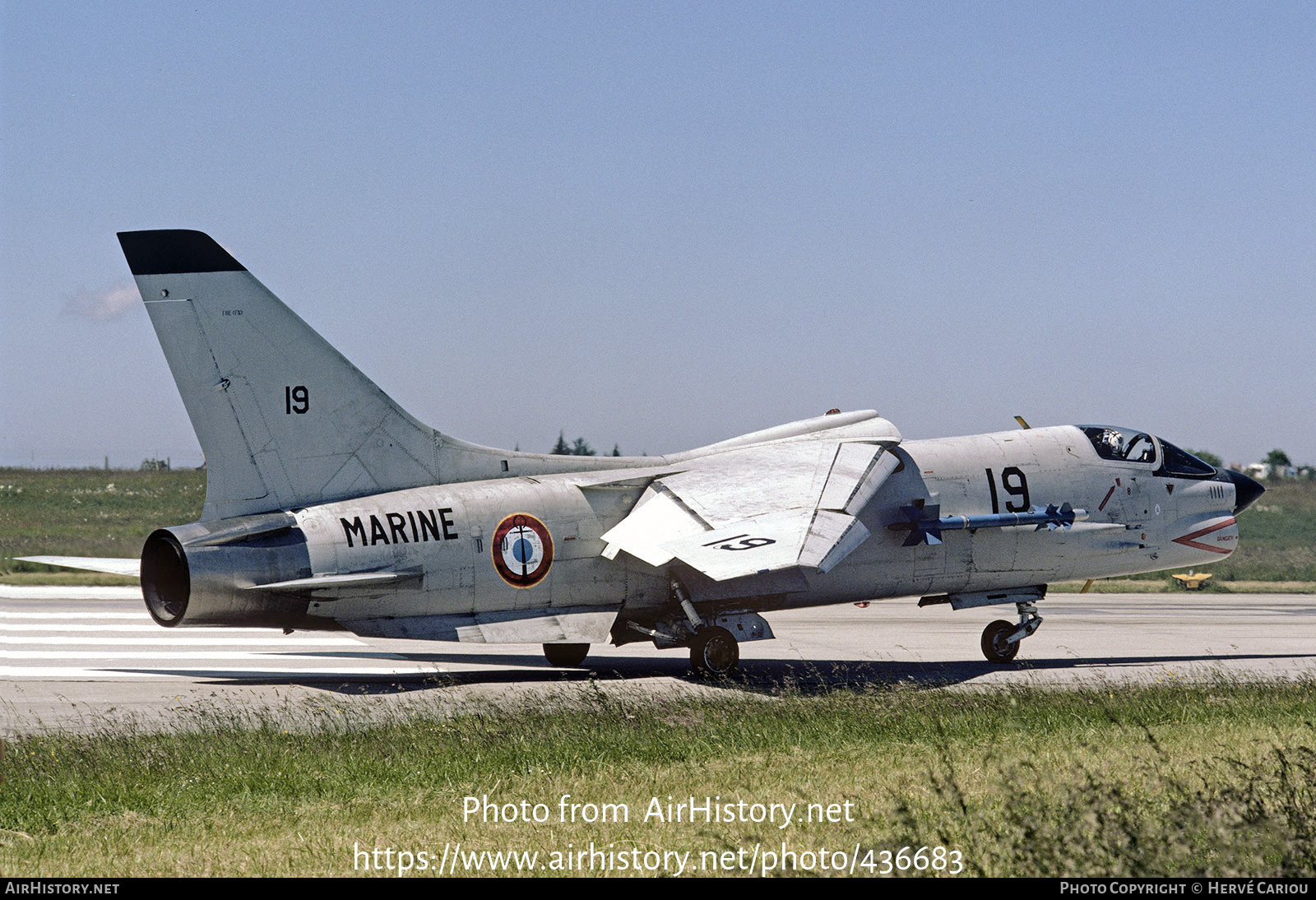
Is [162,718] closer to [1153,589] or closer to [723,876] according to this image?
[723,876]

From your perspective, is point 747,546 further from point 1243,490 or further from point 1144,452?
point 1243,490

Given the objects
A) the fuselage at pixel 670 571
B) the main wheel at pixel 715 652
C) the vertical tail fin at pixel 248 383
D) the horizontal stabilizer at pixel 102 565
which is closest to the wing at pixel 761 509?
the fuselage at pixel 670 571

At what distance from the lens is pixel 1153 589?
38688 mm

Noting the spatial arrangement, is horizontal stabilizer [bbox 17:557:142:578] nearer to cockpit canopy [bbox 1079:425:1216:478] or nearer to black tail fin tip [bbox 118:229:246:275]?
black tail fin tip [bbox 118:229:246:275]

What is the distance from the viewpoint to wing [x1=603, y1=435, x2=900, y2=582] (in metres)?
14.9

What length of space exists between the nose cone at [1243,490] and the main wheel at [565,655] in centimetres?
1121

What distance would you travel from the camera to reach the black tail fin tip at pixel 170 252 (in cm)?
1507

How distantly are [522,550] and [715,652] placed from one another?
3.09 meters

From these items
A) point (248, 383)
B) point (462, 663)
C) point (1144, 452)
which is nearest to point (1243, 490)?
point (1144, 452)

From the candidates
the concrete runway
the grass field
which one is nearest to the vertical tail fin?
the concrete runway

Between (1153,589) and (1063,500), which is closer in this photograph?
(1063,500)

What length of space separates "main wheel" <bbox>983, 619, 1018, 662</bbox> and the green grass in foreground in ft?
15.6

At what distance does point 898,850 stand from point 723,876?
971 millimetres
